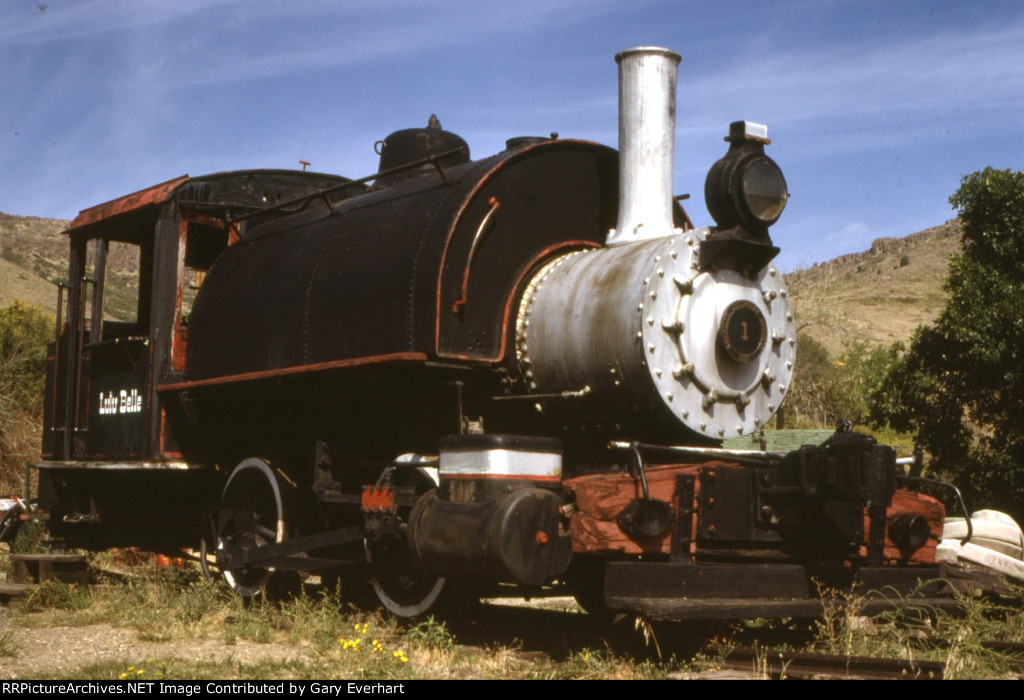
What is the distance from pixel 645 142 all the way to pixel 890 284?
6108 cm

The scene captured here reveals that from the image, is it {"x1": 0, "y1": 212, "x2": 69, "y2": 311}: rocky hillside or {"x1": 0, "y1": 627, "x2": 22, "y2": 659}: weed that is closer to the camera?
{"x1": 0, "y1": 627, "x2": 22, "y2": 659}: weed

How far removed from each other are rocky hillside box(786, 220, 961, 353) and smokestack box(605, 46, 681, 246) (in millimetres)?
37373

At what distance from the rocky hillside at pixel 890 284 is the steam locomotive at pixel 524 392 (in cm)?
3707

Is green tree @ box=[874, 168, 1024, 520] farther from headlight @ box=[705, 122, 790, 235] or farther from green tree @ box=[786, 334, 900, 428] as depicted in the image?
headlight @ box=[705, 122, 790, 235]

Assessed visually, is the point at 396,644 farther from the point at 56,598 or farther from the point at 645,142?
the point at 56,598

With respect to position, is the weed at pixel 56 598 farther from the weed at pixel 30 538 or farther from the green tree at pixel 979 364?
the green tree at pixel 979 364

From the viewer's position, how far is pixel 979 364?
15.0 m

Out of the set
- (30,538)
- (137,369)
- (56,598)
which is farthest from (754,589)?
(30,538)

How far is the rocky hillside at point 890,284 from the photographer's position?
52.2 metres

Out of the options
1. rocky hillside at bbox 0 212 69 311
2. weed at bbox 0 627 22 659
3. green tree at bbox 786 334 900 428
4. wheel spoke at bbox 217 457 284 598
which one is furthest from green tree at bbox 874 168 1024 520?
rocky hillside at bbox 0 212 69 311

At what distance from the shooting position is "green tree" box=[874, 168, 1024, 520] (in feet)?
47.1

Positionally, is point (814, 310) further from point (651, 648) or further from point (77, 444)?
point (651, 648)

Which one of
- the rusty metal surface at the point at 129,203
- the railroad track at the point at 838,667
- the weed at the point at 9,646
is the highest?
the rusty metal surface at the point at 129,203

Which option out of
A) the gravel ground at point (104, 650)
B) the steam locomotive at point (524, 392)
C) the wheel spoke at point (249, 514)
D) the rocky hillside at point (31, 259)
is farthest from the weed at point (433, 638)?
the rocky hillside at point (31, 259)
